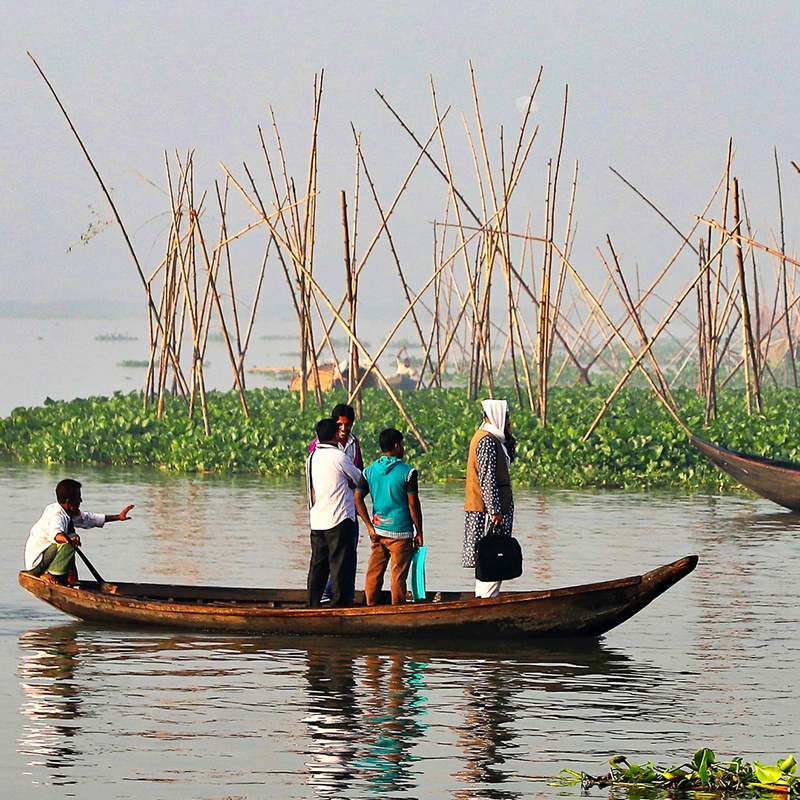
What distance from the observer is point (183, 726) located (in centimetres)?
677

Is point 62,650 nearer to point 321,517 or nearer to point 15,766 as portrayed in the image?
point 321,517

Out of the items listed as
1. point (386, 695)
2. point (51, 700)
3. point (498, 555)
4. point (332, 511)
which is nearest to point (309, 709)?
point (386, 695)

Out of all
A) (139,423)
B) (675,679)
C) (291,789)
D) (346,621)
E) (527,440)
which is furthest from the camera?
(139,423)

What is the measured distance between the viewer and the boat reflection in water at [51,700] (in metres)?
6.24

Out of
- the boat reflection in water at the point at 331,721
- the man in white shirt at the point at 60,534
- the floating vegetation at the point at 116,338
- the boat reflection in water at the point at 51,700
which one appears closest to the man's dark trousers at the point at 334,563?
the boat reflection in water at the point at 331,721

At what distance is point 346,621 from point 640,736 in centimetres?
228

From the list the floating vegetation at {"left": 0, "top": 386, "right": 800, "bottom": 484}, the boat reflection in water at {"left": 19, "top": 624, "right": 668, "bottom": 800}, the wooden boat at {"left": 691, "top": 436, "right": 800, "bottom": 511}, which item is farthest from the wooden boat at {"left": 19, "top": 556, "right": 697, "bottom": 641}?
the floating vegetation at {"left": 0, "top": 386, "right": 800, "bottom": 484}

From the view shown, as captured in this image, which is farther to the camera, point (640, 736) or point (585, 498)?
point (585, 498)

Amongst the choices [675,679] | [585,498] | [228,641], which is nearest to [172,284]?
[585,498]

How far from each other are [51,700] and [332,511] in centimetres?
197

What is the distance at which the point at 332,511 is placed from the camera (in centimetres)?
871

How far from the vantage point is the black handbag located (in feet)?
27.5

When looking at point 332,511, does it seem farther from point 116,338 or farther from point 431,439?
point 116,338

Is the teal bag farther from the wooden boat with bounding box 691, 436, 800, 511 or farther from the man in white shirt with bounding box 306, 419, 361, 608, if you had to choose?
the wooden boat with bounding box 691, 436, 800, 511
